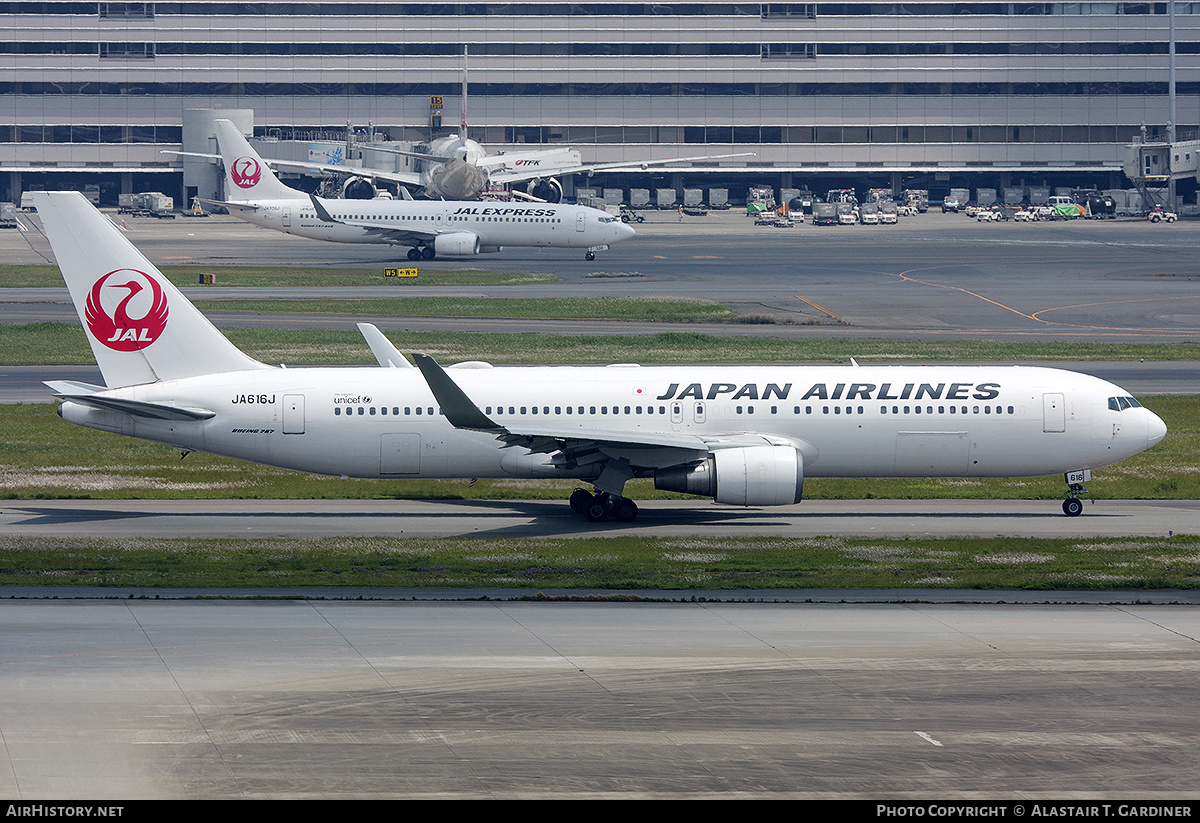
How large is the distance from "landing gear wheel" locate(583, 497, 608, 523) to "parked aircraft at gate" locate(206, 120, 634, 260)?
250 ft

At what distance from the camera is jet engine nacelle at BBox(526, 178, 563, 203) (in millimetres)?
157750

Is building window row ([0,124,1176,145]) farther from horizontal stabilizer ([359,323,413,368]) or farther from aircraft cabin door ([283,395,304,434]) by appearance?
aircraft cabin door ([283,395,304,434])

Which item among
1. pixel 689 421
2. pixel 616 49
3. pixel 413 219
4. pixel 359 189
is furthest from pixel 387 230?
pixel 616 49

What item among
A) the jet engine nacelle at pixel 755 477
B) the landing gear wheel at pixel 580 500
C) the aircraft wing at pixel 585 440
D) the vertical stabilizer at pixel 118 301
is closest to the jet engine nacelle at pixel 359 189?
the vertical stabilizer at pixel 118 301

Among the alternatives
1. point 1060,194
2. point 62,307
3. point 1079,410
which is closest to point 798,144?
point 1060,194

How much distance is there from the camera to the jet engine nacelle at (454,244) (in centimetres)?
11106

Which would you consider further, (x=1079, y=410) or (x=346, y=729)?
(x=1079, y=410)

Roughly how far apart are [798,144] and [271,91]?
244 ft

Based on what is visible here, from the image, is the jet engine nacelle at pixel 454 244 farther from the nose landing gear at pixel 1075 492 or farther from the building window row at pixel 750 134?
the building window row at pixel 750 134

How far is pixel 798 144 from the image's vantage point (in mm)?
192250

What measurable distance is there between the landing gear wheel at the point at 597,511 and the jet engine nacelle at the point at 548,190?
119190mm

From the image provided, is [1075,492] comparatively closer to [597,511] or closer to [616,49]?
[597,511]

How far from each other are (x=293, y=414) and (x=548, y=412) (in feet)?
23.1

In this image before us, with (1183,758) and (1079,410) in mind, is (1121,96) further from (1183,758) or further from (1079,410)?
(1183,758)
